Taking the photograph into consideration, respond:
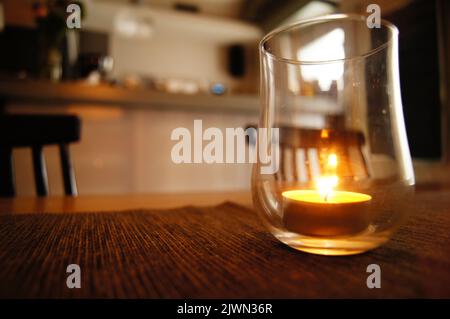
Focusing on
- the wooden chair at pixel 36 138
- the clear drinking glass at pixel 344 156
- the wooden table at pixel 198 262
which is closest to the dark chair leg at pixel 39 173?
the wooden chair at pixel 36 138

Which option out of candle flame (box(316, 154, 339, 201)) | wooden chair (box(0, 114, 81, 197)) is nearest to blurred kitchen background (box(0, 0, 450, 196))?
wooden chair (box(0, 114, 81, 197))

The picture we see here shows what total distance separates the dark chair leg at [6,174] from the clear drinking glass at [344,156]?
69cm

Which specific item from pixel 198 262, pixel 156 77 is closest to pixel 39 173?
pixel 198 262

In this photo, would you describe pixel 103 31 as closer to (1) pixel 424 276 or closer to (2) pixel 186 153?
(2) pixel 186 153

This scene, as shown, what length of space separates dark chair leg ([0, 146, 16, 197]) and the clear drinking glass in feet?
2.25

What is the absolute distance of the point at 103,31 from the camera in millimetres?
2777

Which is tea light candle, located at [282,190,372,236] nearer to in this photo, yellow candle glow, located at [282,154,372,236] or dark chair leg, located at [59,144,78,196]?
yellow candle glow, located at [282,154,372,236]

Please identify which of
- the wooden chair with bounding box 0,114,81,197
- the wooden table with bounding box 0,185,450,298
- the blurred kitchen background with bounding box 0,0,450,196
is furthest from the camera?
the blurred kitchen background with bounding box 0,0,450,196

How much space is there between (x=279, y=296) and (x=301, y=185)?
203 mm

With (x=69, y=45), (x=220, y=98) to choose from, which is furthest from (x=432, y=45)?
(x=69, y=45)

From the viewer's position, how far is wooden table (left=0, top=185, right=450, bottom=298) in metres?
0.18

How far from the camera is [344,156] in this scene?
27 cm

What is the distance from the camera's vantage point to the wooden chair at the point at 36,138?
702mm

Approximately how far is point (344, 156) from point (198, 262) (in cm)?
16
